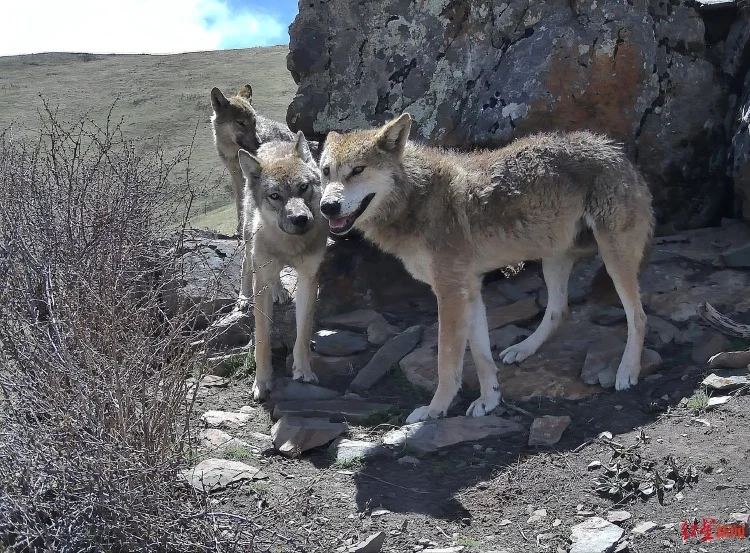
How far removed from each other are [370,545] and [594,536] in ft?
3.87

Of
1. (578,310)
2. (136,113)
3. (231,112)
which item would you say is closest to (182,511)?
(578,310)

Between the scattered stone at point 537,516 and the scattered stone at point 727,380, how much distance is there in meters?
1.83

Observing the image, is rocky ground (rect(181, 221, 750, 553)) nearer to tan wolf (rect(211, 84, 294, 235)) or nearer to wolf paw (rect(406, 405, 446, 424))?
wolf paw (rect(406, 405, 446, 424))

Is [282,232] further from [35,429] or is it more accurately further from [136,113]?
[136,113]

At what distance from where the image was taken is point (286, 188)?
23.4ft

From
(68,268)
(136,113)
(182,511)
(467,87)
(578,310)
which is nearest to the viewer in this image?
(182,511)

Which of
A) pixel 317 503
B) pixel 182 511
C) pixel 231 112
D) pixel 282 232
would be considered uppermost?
pixel 231 112

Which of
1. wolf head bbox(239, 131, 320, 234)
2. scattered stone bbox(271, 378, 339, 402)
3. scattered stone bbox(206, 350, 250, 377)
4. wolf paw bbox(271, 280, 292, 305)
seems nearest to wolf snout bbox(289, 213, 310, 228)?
wolf head bbox(239, 131, 320, 234)

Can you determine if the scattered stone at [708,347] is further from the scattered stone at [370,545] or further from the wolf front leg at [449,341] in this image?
the scattered stone at [370,545]

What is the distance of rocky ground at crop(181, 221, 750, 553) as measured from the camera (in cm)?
467

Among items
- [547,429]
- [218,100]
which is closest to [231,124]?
[218,100]

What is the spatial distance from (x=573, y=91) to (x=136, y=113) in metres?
15.4

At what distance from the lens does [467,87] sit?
8.47 meters

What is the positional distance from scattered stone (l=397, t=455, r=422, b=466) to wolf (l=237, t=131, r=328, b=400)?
5.77 feet
